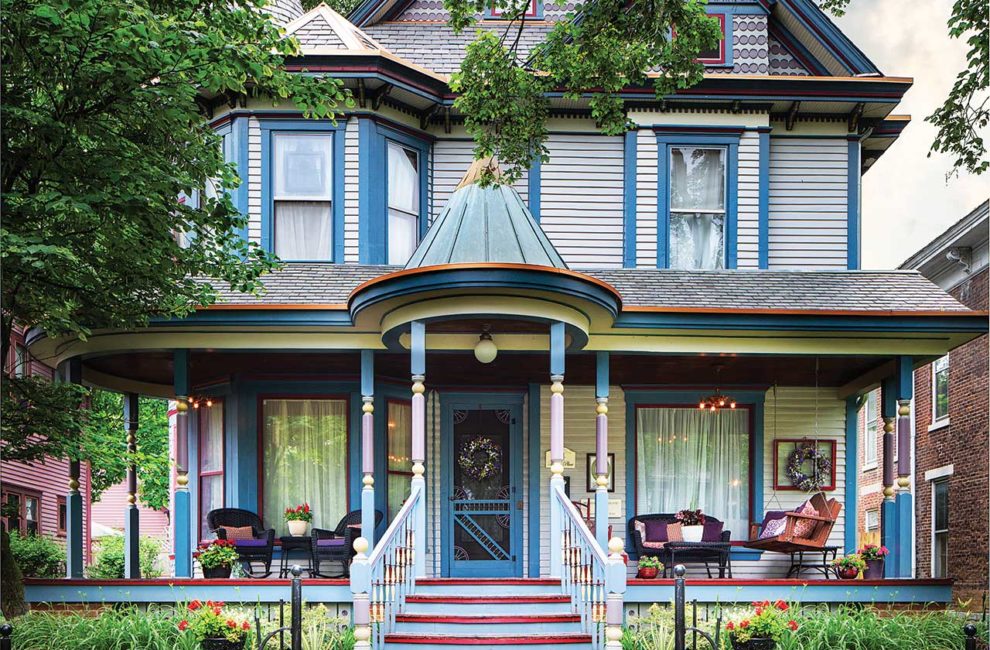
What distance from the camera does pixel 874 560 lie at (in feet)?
38.3

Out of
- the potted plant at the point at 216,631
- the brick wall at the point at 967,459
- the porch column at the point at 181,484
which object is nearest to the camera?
the potted plant at the point at 216,631

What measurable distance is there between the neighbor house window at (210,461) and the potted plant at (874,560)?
7.69m

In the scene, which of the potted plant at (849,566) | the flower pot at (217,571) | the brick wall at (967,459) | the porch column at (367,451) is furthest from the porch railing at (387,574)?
the brick wall at (967,459)

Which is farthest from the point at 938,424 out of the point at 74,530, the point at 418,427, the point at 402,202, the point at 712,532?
the point at 74,530

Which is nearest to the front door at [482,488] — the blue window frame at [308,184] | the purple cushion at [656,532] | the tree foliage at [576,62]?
the purple cushion at [656,532]

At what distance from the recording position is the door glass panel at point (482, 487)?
1334 centimetres

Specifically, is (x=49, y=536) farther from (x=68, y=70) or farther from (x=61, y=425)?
(x=68, y=70)

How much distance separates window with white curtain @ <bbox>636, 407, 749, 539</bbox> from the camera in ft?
44.9

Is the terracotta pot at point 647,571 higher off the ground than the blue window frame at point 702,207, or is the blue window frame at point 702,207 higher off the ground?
the blue window frame at point 702,207

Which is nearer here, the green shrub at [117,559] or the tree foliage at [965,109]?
the tree foliage at [965,109]

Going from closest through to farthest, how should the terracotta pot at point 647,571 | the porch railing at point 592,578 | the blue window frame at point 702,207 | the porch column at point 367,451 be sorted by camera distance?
the porch railing at point 592,578, the porch column at point 367,451, the terracotta pot at point 647,571, the blue window frame at point 702,207

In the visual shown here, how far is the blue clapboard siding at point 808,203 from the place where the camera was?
47.3 ft

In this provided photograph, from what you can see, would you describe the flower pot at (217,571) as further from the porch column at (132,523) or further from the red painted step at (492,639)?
the red painted step at (492,639)

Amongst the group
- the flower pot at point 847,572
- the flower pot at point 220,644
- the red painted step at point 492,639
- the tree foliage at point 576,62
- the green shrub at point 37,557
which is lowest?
the green shrub at point 37,557
